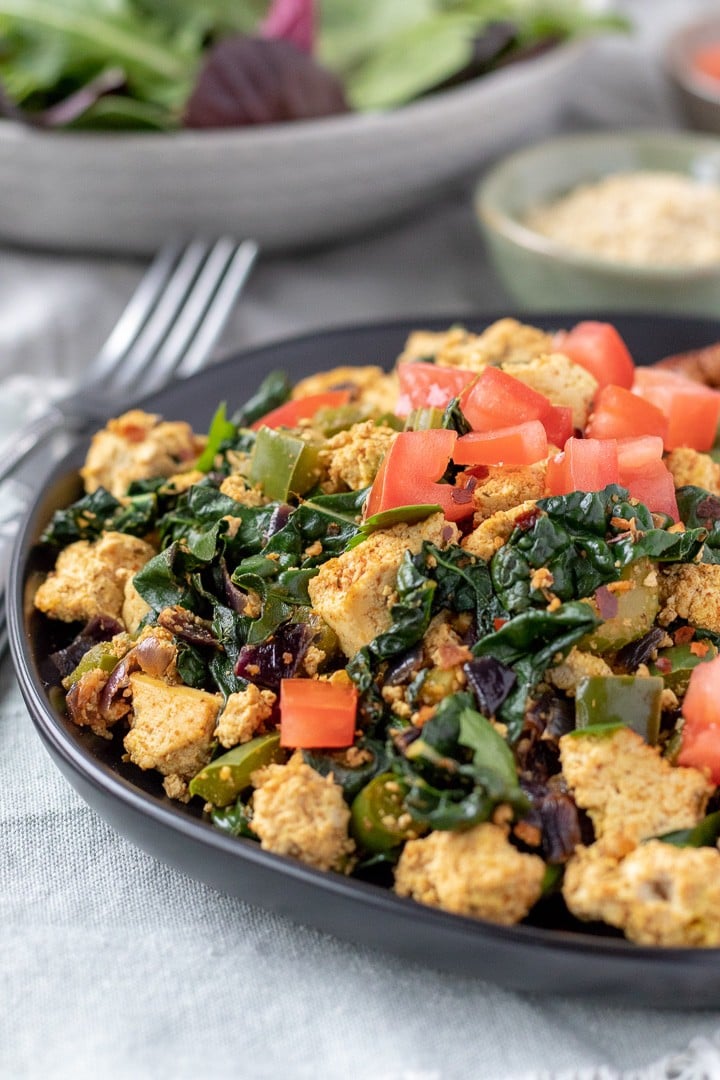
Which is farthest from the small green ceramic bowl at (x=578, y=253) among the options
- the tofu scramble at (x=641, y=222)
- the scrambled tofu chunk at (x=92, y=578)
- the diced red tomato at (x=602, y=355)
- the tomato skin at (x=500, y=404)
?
the scrambled tofu chunk at (x=92, y=578)

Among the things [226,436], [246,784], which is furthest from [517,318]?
[246,784]

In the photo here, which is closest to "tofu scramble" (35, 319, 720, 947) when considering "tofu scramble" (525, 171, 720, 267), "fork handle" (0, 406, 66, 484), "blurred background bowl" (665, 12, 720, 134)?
"fork handle" (0, 406, 66, 484)

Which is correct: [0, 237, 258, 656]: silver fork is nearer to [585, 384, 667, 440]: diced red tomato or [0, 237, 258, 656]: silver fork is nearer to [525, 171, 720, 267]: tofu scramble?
[525, 171, 720, 267]: tofu scramble

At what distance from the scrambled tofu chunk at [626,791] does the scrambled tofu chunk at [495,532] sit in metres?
0.72

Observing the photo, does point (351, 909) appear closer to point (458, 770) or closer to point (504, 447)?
point (458, 770)

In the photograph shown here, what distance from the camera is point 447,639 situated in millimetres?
3699

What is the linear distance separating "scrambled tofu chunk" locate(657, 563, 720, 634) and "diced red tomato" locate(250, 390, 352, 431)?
163 cm

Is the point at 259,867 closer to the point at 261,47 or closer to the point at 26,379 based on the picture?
the point at 26,379

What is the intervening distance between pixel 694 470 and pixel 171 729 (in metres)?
2.06

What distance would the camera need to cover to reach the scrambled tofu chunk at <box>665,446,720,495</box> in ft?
13.7

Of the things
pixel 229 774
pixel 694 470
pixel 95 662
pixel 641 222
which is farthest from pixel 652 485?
pixel 641 222

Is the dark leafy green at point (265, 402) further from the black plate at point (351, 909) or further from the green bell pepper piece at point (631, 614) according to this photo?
the green bell pepper piece at point (631, 614)

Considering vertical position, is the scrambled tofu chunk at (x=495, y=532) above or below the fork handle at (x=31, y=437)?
below

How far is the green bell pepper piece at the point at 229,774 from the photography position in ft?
11.5
